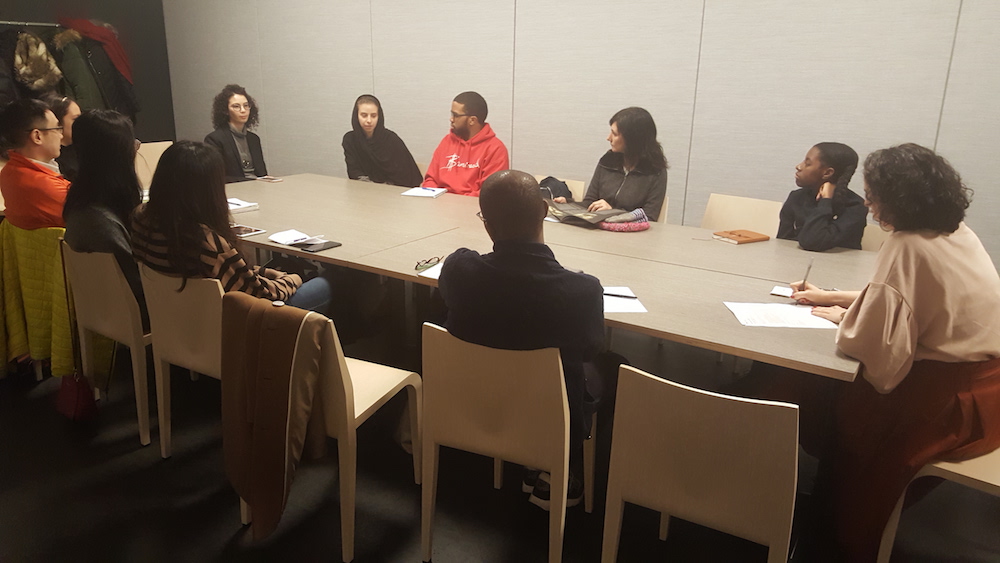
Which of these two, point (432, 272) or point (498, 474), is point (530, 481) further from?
point (432, 272)

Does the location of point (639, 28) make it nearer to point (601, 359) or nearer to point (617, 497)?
point (601, 359)

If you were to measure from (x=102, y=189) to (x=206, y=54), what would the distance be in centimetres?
456

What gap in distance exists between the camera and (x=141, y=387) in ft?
7.59

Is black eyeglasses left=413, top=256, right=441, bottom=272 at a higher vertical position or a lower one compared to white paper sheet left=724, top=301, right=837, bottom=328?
higher

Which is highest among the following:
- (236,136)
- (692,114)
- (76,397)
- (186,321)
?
(692,114)

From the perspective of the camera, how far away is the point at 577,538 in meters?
1.97

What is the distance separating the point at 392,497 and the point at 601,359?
2.70 ft

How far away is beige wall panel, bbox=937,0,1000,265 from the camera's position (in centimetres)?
348

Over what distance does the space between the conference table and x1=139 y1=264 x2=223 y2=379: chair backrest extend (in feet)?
1.75

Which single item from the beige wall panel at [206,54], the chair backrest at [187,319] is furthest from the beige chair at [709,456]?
the beige wall panel at [206,54]

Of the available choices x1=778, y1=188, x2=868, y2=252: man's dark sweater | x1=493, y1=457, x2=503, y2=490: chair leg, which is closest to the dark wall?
x1=493, y1=457, x2=503, y2=490: chair leg

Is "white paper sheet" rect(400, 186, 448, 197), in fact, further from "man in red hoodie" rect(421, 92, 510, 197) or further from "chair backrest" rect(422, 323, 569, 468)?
"chair backrest" rect(422, 323, 569, 468)

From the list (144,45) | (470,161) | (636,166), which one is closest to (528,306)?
(636,166)

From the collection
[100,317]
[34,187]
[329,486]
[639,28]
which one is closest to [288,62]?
[639,28]
